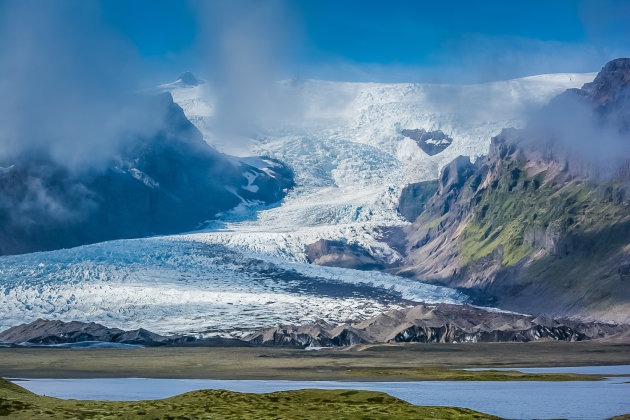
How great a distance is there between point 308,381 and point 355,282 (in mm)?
119668

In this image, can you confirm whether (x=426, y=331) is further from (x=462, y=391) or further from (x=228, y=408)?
(x=228, y=408)

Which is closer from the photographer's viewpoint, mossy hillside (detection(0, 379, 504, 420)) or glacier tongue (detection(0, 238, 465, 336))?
mossy hillside (detection(0, 379, 504, 420))

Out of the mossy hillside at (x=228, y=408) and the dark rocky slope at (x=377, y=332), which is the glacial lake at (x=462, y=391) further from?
the dark rocky slope at (x=377, y=332)

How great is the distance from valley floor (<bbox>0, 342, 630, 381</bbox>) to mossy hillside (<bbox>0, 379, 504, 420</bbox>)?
32.4 meters

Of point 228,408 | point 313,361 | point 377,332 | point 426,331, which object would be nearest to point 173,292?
point 377,332

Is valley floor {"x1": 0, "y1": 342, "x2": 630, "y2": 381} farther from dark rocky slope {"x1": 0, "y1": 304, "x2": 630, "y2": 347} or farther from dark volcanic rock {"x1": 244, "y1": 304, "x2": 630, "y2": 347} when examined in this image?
dark rocky slope {"x1": 0, "y1": 304, "x2": 630, "y2": 347}

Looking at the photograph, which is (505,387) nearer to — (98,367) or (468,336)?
(98,367)

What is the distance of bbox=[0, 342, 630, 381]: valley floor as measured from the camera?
88.7m

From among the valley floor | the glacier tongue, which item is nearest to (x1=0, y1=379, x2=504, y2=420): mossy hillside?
the valley floor

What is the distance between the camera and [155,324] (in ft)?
504

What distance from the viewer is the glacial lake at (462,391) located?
2009 inches

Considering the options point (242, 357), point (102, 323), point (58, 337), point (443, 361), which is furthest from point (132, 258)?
point (443, 361)

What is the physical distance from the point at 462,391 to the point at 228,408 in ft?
86.8

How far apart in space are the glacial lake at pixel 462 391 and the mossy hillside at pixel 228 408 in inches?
222
